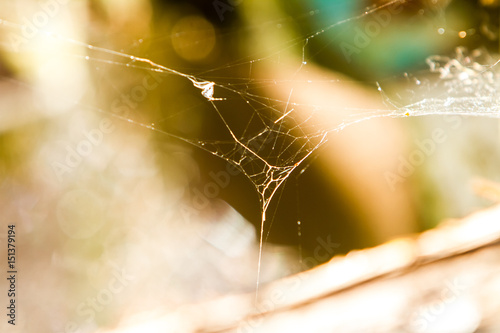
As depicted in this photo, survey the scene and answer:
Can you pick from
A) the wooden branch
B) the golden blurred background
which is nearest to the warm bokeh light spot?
the golden blurred background

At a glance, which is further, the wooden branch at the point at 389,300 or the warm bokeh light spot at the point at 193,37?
the warm bokeh light spot at the point at 193,37

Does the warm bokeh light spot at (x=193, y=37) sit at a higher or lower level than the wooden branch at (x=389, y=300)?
higher

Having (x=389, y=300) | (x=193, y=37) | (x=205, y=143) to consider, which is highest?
(x=193, y=37)

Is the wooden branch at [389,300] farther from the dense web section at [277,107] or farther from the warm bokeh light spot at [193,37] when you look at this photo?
the warm bokeh light spot at [193,37]

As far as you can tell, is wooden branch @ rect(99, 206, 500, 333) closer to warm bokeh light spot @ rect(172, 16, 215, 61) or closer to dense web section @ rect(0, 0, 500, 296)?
dense web section @ rect(0, 0, 500, 296)

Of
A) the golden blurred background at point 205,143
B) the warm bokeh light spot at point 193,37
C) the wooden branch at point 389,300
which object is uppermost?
the warm bokeh light spot at point 193,37

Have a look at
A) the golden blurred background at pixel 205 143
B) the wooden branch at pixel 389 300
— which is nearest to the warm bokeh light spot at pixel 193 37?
the golden blurred background at pixel 205 143

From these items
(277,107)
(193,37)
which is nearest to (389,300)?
(277,107)

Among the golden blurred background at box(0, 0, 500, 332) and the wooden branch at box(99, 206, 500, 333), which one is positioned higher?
the golden blurred background at box(0, 0, 500, 332)

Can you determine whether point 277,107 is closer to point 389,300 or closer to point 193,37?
point 193,37
